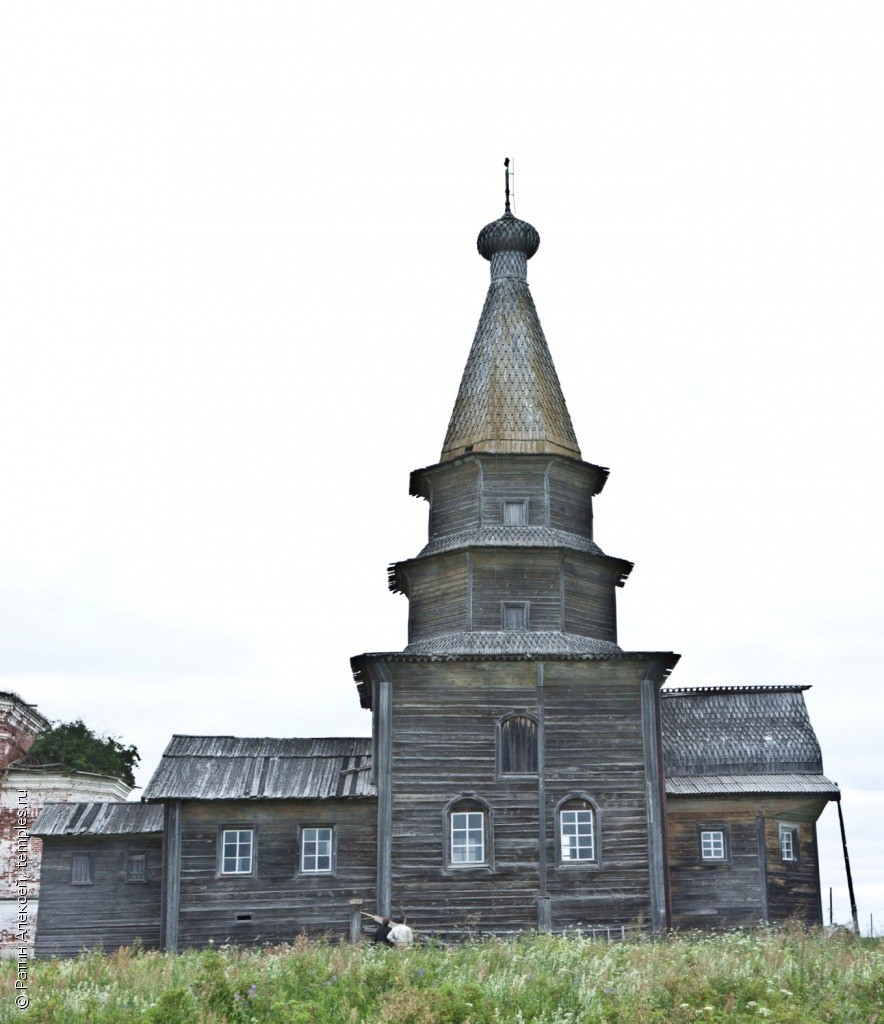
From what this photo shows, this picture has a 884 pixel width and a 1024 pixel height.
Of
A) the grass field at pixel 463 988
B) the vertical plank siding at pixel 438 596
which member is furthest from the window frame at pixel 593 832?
the grass field at pixel 463 988

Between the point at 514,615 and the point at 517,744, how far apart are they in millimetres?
3104

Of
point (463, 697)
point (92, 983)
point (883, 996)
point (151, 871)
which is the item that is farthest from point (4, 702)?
point (883, 996)

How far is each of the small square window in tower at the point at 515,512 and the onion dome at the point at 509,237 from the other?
26.3 feet

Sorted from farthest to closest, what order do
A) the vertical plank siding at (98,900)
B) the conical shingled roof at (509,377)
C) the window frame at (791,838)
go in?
1. the conical shingled roof at (509,377)
2. the window frame at (791,838)
3. the vertical plank siding at (98,900)

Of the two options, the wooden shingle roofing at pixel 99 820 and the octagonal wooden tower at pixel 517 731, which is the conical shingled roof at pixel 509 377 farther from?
the wooden shingle roofing at pixel 99 820

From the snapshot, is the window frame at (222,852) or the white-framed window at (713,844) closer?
the window frame at (222,852)

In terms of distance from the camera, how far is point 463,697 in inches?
970

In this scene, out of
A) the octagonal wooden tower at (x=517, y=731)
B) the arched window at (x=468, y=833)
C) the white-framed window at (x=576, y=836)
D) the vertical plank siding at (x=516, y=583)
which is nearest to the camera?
the octagonal wooden tower at (x=517, y=731)

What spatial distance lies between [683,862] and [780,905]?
2441 millimetres

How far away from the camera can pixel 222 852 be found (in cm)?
2431

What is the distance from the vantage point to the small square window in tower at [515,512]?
2720 cm

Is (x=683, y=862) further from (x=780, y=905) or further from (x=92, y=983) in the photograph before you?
(x=92, y=983)

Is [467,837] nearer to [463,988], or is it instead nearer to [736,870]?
[736,870]

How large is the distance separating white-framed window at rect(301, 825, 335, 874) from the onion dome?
16.2 metres
